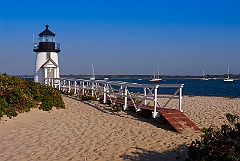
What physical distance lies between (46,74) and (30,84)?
1301cm

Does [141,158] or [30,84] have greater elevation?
[30,84]

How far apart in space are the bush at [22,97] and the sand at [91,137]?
0.31 metres

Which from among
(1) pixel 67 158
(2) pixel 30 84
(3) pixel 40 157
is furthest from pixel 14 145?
(2) pixel 30 84

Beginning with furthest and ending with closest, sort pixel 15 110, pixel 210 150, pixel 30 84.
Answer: pixel 30 84
pixel 15 110
pixel 210 150

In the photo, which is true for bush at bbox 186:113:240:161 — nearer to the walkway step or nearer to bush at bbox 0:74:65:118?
the walkway step

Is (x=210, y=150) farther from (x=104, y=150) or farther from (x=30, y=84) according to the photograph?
(x=30, y=84)

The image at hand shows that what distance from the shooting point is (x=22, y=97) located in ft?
41.2

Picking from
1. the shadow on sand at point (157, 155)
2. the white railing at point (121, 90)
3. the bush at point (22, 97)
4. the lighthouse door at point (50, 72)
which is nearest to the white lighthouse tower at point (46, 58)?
Result: the lighthouse door at point (50, 72)

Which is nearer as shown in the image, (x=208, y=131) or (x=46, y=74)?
(x=208, y=131)

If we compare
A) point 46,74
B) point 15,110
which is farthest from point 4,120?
point 46,74

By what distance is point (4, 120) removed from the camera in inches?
429

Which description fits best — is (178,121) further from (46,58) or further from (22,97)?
(46,58)

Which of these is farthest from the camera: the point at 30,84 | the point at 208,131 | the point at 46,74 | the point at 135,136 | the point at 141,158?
the point at 46,74

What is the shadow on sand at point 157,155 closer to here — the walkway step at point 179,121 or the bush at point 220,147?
the bush at point 220,147
